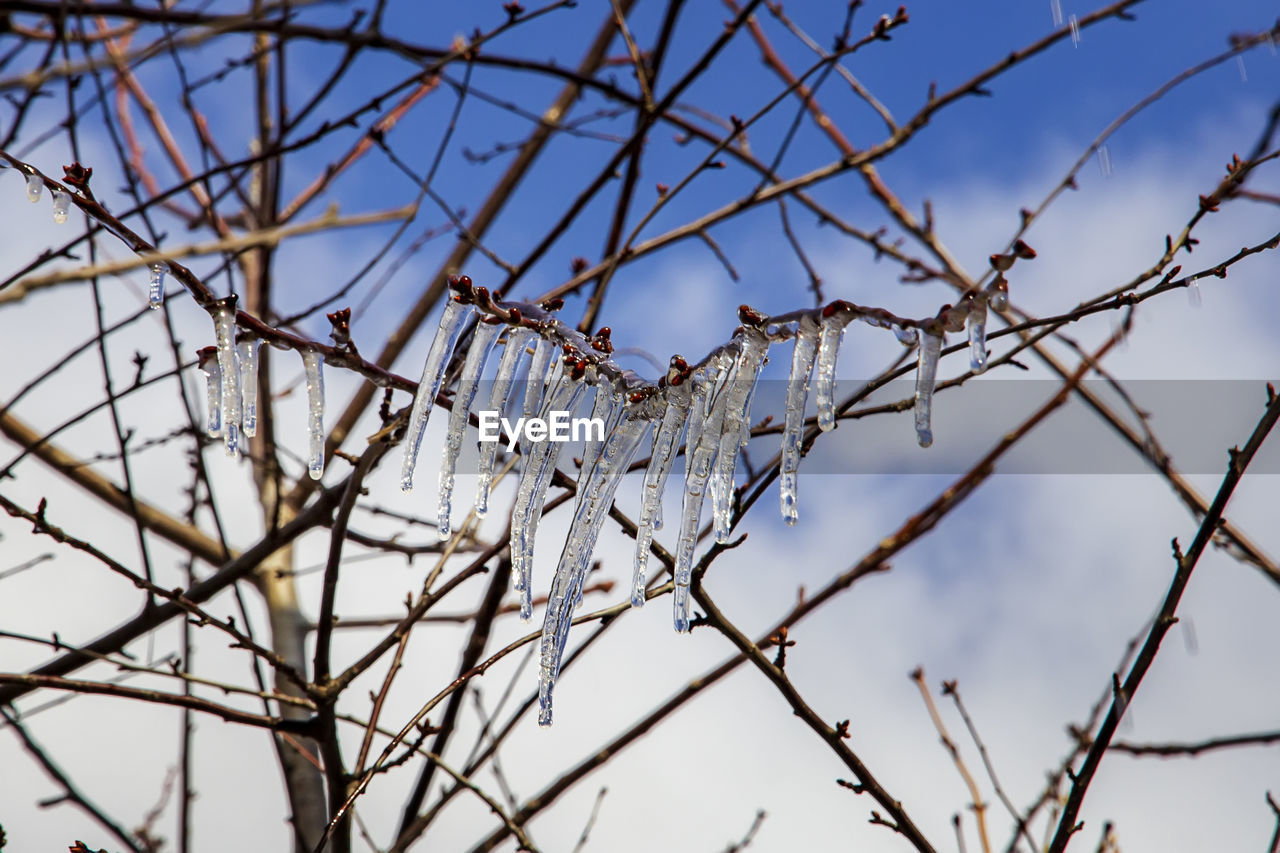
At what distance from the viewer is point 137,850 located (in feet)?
8.30

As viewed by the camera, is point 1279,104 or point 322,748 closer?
point 322,748

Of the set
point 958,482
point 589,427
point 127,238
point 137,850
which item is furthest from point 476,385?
point 137,850

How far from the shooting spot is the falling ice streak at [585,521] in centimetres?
151

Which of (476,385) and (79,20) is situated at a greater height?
(79,20)

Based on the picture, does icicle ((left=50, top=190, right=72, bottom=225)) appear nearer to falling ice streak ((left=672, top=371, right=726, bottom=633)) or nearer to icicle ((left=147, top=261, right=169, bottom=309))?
icicle ((left=147, top=261, right=169, bottom=309))

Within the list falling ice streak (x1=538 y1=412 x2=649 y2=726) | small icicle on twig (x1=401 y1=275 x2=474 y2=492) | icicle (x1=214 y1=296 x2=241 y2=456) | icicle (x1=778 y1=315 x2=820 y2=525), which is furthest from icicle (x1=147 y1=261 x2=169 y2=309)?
icicle (x1=778 y1=315 x2=820 y2=525)

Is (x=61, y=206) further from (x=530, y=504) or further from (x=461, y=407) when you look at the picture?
(x=530, y=504)

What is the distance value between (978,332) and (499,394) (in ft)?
2.35

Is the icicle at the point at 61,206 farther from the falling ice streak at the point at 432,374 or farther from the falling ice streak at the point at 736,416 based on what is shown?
the falling ice streak at the point at 736,416

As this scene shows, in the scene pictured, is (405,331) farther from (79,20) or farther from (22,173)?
(22,173)

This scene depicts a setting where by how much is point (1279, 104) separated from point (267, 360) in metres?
3.38

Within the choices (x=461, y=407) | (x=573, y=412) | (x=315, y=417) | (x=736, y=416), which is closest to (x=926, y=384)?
(x=736, y=416)

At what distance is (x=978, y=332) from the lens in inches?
47.3

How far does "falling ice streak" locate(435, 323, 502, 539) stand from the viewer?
1.43 meters
